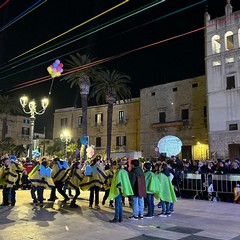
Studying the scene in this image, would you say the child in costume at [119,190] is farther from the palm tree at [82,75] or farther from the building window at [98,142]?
the building window at [98,142]

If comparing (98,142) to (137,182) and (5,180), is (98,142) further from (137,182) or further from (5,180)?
(137,182)

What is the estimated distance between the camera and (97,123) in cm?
4769

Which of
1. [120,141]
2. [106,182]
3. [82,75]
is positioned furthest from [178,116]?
[106,182]

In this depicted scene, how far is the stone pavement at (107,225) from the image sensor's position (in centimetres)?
705

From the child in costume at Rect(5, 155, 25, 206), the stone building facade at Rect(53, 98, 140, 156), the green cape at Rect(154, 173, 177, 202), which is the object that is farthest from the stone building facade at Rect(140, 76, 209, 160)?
the green cape at Rect(154, 173, 177, 202)

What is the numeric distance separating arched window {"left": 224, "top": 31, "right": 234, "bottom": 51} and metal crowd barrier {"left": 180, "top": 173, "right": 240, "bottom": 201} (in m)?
22.1

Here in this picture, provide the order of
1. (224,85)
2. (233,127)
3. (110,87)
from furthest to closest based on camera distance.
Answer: (110,87) → (224,85) → (233,127)

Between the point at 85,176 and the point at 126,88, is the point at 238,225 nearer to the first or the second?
the point at 85,176

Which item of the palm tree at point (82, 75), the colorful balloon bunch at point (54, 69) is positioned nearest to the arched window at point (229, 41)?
the palm tree at point (82, 75)

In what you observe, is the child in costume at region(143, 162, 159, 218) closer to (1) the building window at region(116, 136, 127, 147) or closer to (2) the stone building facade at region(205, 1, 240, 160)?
(2) the stone building facade at region(205, 1, 240, 160)

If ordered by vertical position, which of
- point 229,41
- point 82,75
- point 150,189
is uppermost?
point 229,41

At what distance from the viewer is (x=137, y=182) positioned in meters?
9.17

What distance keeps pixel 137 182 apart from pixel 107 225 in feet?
5.16

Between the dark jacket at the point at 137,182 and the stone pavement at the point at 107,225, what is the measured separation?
79cm
